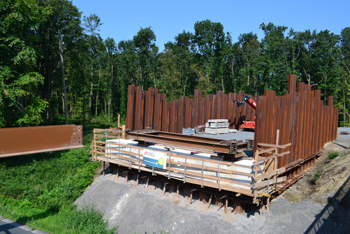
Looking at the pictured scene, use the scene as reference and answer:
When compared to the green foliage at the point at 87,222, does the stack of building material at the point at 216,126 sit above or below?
above

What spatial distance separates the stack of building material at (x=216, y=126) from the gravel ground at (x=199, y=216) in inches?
367

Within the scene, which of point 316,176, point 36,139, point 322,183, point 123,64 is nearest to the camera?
point 36,139

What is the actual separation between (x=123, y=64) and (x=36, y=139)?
166 ft

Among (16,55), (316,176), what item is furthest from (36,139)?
(16,55)

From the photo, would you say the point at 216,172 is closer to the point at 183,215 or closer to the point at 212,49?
the point at 183,215

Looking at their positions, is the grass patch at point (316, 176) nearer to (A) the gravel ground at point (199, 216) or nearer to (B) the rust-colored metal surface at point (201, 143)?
(A) the gravel ground at point (199, 216)

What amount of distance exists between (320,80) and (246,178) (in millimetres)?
43869

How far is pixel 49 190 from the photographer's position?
18.3 m

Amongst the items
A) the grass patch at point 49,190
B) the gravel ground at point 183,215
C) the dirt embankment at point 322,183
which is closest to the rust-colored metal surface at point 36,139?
the grass patch at point 49,190

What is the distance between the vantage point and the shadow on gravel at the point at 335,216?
1073cm

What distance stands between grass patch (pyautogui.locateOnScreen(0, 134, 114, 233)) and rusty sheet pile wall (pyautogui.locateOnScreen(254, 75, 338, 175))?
923 cm

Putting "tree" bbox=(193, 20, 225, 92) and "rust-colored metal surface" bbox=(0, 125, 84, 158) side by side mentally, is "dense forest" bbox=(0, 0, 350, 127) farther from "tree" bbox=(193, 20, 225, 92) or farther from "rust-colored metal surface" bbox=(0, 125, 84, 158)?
"rust-colored metal surface" bbox=(0, 125, 84, 158)

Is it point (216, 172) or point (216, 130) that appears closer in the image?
point (216, 172)

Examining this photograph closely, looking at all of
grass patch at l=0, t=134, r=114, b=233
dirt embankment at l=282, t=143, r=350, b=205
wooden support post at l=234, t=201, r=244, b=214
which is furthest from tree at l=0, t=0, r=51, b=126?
dirt embankment at l=282, t=143, r=350, b=205
